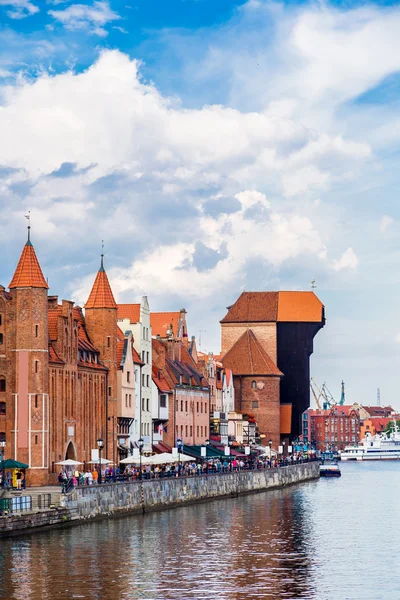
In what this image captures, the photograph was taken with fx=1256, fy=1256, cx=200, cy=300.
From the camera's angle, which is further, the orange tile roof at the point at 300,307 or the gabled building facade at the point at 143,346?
the orange tile roof at the point at 300,307

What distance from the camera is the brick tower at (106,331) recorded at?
9544 cm

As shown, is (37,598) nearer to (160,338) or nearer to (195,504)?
(195,504)

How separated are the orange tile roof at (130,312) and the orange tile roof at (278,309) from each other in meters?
68.8

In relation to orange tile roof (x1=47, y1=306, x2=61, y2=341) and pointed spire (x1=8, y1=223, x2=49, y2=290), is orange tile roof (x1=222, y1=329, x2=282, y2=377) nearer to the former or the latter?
orange tile roof (x1=47, y1=306, x2=61, y2=341)

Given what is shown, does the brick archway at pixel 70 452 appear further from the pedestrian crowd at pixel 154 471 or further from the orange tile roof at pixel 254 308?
the orange tile roof at pixel 254 308

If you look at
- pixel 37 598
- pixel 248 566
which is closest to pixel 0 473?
pixel 248 566

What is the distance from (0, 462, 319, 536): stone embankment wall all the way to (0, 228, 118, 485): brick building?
652 centimetres

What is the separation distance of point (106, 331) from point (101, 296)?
2.70m

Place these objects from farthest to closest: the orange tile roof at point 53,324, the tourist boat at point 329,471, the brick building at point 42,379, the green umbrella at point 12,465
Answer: the tourist boat at point 329,471, the orange tile roof at point 53,324, the brick building at point 42,379, the green umbrella at point 12,465

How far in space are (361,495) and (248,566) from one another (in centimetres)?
6441

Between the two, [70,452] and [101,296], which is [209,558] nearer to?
[70,452]

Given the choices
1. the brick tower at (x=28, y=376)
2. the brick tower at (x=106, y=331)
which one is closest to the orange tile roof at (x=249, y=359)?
the brick tower at (x=106, y=331)

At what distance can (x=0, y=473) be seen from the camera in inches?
2950

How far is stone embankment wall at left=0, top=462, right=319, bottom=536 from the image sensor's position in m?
64.1
